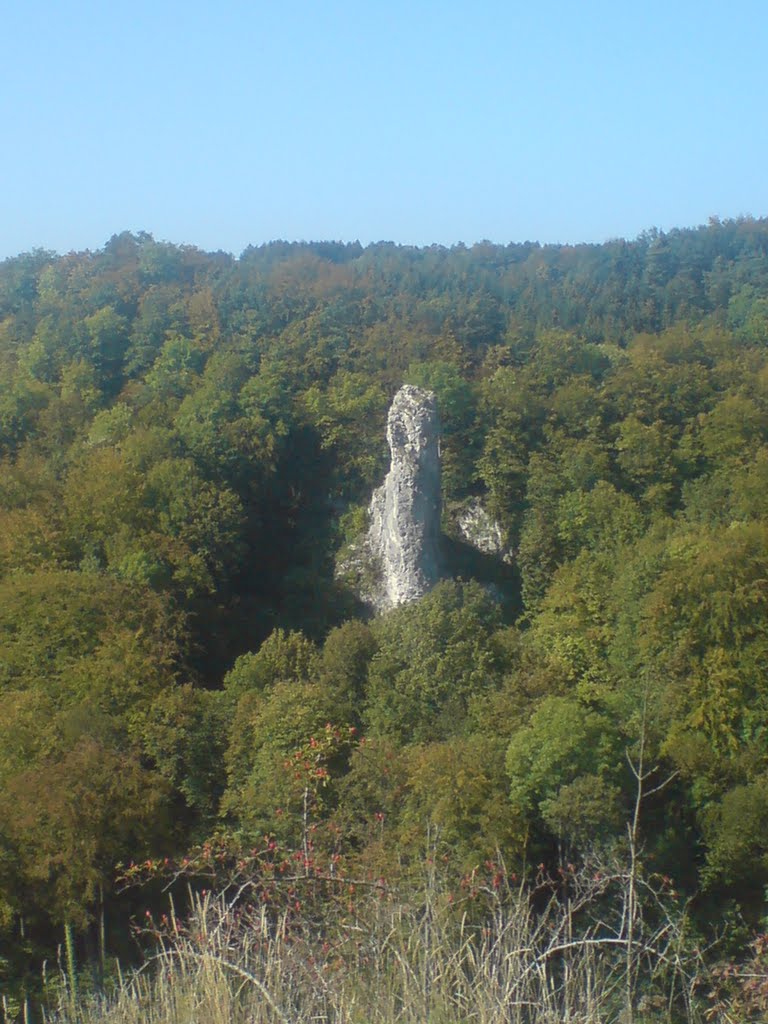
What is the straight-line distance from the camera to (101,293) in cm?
4338

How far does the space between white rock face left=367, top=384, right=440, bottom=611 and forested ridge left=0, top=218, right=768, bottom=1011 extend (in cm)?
181

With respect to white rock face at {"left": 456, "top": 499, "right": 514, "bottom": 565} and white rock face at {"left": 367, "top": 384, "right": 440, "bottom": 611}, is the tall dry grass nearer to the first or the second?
white rock face at {"left": 367, "top": 384, "right": 440, "bottom": 611}

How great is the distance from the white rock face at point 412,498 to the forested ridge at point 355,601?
181 centimetres

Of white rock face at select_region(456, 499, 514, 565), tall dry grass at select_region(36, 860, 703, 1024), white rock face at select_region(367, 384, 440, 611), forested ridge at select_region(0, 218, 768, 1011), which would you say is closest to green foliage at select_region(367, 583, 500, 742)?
forested ridge at select_region(0, 218, 768, 1011)

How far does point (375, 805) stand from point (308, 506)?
53.2ft

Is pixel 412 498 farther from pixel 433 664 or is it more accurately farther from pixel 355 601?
pixel 433 664

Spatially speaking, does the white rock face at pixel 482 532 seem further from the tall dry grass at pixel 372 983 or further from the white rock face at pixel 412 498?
the tall dry grass at pixel 372 983

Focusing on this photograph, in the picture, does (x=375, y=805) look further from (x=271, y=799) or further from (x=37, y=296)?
(x=37, y=296)

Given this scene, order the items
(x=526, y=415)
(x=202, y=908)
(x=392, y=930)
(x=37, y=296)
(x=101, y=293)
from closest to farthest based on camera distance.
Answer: (x=392, y=930) < (x=202, y=908) < (x=526, y=415) < (x=101, y=293) < (x=37, y=296)

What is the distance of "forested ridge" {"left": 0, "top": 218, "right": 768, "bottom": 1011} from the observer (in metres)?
15.2

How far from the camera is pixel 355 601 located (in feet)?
88.7

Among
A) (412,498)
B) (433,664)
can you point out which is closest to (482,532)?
(412,498)

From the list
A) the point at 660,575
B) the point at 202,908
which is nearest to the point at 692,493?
the point at 660,575

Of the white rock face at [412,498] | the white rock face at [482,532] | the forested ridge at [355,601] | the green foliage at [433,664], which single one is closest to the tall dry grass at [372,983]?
the forested ridge at [355,601]
